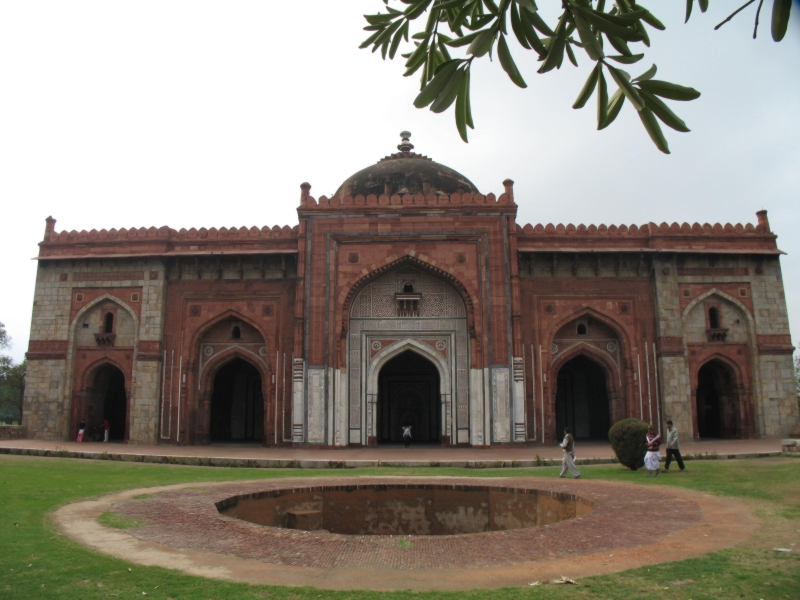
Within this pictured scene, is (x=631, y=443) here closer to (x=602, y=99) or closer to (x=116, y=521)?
(x=116, y=521)

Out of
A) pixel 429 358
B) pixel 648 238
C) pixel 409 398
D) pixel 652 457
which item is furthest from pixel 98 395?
pixel 648 238

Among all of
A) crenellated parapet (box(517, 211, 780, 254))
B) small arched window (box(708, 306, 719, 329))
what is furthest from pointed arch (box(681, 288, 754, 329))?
crenellated parapet (box(517, 211, 780, 254))

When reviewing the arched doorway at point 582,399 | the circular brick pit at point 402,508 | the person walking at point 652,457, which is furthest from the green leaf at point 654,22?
the arched doorway at point 582,399

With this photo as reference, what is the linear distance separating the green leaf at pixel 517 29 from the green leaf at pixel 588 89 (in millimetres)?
236

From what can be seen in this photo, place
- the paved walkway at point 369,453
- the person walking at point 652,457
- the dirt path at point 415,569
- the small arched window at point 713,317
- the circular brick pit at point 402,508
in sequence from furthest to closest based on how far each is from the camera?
the small arched window at point 713,317, the paved walkway at point 369,453, the person walking at point 652,457, the circular brick pit at point 402,508, the dirt path at point 415,569

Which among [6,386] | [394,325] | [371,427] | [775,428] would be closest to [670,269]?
[775,428]

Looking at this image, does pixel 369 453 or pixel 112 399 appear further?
pixel 112 399

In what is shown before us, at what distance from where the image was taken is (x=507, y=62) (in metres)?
2.04

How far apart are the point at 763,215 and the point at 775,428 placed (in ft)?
20.9

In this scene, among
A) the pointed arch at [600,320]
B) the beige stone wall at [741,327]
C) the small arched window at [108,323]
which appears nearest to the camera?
the beige stone wall at [741,327]

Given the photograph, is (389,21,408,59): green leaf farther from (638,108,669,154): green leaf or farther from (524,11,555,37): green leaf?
(638,108,669,154): green leaf

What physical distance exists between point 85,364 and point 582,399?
1564 cm

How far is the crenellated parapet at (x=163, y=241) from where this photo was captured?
19531 mm

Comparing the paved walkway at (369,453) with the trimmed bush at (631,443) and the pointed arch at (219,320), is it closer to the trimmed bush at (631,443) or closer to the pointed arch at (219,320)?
the trimmed bush at (631,443)
